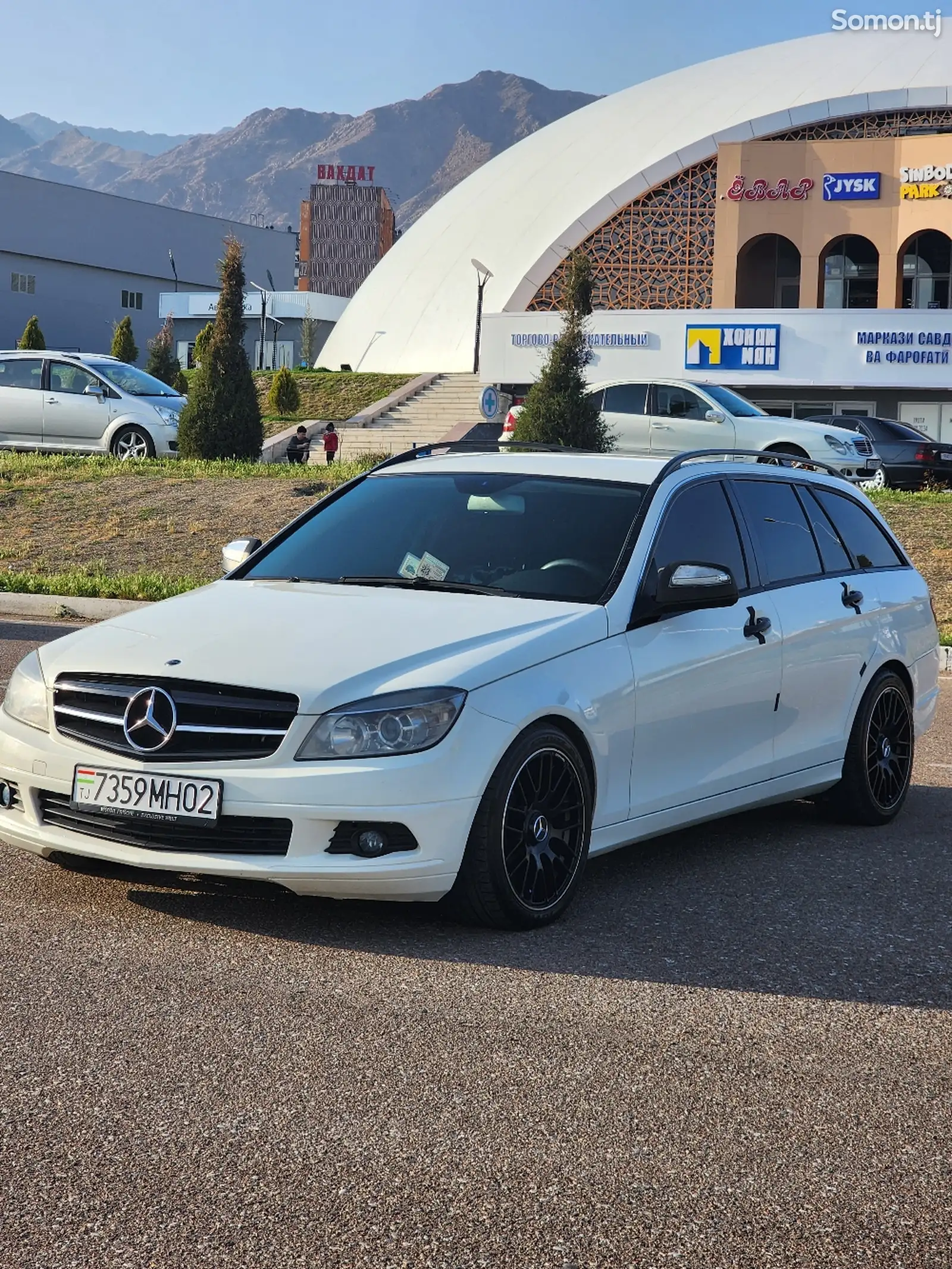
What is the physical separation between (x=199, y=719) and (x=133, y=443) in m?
21.5

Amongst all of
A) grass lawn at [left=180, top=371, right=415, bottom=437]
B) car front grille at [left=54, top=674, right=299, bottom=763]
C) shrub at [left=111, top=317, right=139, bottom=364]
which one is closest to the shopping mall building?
grass lawn at [left=180, top=371, right=415, bottom=437]

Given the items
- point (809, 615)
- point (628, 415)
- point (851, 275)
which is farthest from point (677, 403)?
point (851, 275)

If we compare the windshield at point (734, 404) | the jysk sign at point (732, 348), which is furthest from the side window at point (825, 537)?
the jysk sign at point (732, 348)

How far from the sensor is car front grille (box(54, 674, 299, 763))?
16.2ft

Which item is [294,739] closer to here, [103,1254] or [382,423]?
[103,1254]

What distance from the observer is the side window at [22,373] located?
25.4 m

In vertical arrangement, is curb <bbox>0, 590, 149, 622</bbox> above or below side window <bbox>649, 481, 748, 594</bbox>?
below

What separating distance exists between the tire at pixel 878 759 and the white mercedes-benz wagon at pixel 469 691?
0.02 m

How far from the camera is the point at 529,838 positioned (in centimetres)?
520

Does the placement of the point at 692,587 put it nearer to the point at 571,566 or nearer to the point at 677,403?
the point at 571,566

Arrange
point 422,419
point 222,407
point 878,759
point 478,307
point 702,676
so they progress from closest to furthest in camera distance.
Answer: point 702,676
point 878,759
point 222,407
point 422,419
point 478,307

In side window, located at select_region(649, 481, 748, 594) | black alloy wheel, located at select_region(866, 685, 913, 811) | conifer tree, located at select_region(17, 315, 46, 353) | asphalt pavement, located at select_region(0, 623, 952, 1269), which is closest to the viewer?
asphalt pavement, located at select_region(0, 623, 952, 1269)

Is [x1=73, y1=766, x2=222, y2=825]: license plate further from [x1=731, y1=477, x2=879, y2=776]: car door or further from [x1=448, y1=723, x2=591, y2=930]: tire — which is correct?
[x1=731, y1=477, x2=879, y2=776]: car door

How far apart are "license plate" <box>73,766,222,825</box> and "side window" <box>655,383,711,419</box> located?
2089 cm
